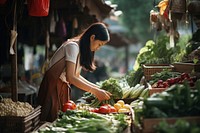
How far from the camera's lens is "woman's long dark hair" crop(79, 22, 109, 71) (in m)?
6.52

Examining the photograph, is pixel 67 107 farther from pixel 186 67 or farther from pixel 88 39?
pixel 186 67

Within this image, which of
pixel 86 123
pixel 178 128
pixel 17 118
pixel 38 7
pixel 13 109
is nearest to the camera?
pixel 178 128

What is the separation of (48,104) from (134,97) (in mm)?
1931

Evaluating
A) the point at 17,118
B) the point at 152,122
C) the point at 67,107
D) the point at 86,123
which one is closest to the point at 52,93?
the point at 67,107

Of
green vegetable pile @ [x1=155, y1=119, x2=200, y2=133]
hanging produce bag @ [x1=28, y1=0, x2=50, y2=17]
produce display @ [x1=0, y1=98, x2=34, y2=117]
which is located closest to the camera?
green vegetable pile @ [x1=155, y1=119, x2=200, y2=133]

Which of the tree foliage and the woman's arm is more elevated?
the tree foliage

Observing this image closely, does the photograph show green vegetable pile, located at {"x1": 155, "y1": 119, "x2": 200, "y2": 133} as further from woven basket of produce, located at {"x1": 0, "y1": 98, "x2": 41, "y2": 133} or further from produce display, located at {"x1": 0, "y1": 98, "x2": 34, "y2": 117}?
produce display, located at {"x1": 0, "y1": 98, "x2": 34, "y2": 117}

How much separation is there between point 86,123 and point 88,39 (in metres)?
1.75

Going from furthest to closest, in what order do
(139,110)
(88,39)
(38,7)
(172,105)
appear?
1. (38,7)
2. (88,39)
3. (139,110)
4. (172,105)

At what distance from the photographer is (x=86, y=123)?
523cm

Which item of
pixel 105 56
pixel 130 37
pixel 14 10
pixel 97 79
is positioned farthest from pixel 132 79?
pixel 105 56

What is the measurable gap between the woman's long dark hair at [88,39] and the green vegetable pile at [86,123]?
984 mm

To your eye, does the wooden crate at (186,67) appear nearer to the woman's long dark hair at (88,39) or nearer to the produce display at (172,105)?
the woman's long dark hair at (88,39)

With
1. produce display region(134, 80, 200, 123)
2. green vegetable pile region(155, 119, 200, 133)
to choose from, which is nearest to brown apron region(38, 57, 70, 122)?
produce display region(134, 80, 200, 123)
